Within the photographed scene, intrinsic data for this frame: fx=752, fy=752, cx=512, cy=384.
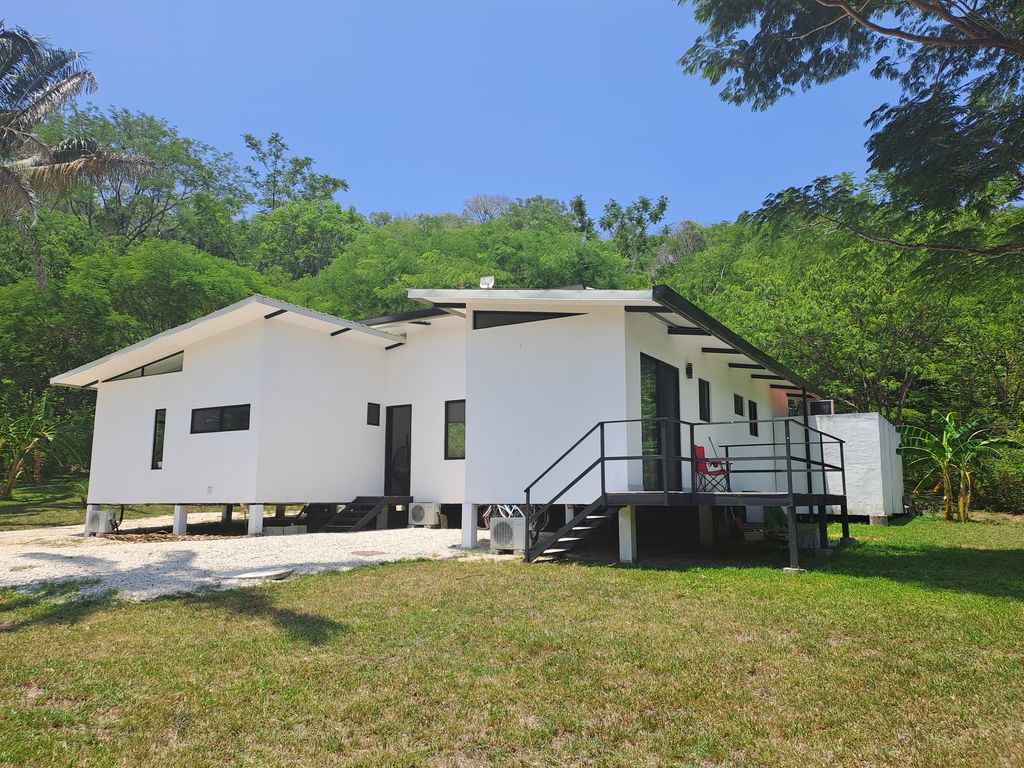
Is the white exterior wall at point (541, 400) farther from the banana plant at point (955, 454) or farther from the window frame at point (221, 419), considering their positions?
the banana plant at point (955, 454)

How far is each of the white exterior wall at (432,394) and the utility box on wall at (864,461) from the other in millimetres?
8883

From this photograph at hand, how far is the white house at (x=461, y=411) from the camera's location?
10.9 metres

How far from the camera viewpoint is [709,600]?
7434mm

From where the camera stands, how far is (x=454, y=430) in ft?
53.3

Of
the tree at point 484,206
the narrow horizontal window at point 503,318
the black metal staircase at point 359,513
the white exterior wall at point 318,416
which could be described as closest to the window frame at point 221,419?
the white exterior wall at point 318,416

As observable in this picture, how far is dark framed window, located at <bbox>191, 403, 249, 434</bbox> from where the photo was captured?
50.4 feet

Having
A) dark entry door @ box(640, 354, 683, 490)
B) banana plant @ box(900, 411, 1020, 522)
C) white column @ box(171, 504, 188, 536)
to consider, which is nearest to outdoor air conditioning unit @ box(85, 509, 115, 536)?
white column @ box(171, 504, 188, 536)

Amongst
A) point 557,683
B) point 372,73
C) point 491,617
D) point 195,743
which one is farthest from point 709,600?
point 372,73

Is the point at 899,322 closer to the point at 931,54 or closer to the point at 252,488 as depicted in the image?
the point at 931,54

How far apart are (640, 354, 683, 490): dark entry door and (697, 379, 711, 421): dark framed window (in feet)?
4.27

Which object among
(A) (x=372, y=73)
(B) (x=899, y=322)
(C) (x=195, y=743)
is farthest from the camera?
(B) (x=899, y=322)

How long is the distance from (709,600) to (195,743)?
5.02 metres

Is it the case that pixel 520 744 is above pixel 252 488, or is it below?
below

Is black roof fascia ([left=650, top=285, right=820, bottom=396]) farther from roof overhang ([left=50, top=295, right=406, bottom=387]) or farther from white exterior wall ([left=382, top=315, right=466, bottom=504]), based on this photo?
roof overhang ([left=50, top=295, right=406, bottom=387])
